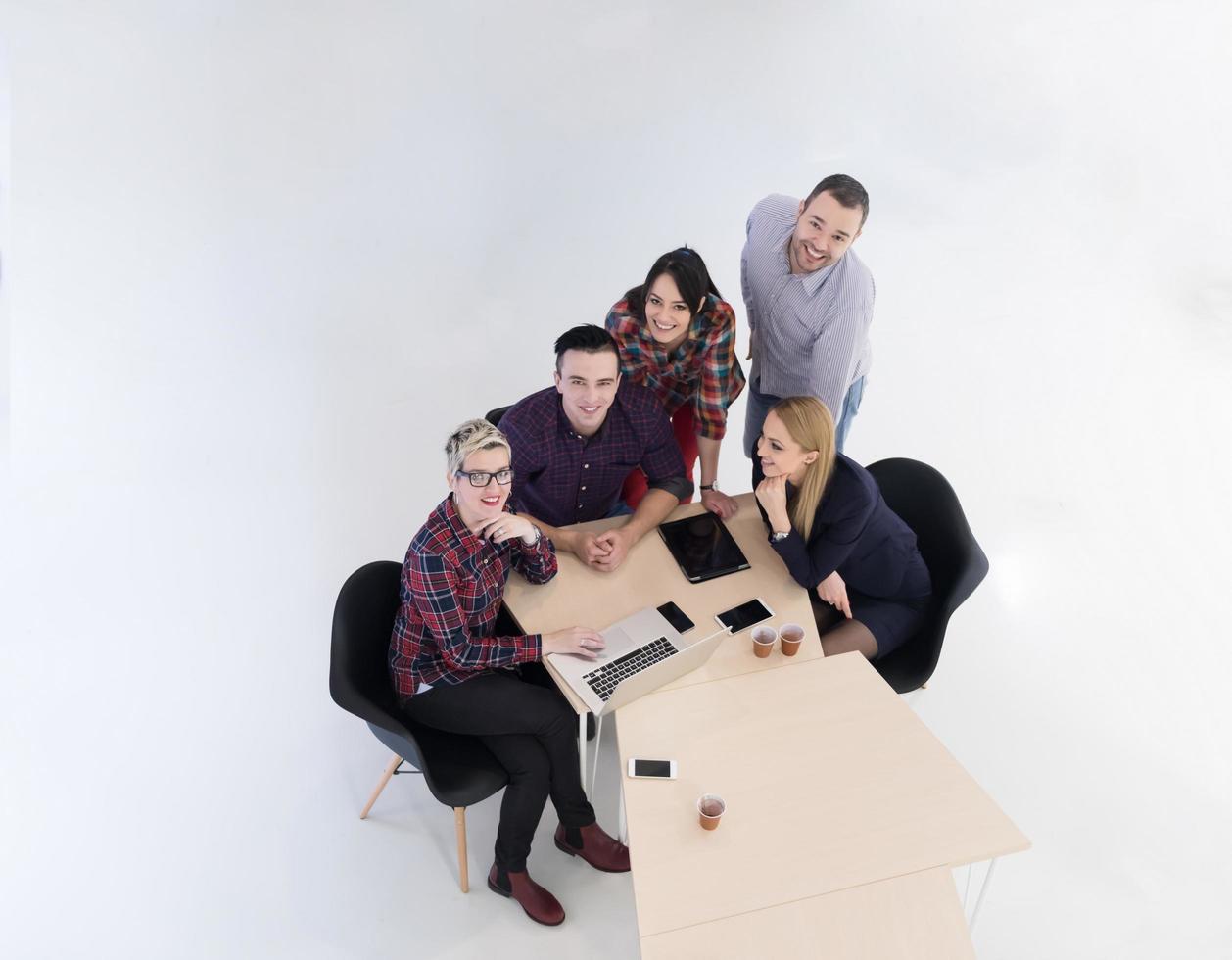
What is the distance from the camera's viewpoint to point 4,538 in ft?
13.2

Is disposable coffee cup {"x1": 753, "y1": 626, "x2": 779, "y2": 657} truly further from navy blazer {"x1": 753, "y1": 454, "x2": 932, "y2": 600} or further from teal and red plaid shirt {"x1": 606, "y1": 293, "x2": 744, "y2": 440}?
teal and red plaid shirt {"x1": 606, "y1": 293, "x2": 744, "y2": 440}

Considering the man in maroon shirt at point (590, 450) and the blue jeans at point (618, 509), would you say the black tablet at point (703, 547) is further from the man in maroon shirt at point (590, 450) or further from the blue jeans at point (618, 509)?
the blue jeans at point (618, 509)

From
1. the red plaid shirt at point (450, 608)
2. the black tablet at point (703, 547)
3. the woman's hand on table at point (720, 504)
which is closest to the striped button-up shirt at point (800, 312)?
the woman's hand on table at point (720, 504)

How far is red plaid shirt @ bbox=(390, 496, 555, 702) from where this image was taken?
264cm

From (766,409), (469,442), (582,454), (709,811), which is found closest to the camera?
(709,811)

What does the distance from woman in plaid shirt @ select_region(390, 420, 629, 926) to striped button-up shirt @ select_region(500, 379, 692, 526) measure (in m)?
0.35

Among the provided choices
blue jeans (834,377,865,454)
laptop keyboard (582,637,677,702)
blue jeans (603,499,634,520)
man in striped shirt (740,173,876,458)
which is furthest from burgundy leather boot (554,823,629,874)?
blue jeans (834,377,865,454)

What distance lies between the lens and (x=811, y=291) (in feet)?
11.0

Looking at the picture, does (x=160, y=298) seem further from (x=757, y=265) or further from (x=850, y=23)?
(x=850, y=23)

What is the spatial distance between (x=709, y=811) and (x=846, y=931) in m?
0.41

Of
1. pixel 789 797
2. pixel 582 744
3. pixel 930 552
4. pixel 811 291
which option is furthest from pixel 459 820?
pixel 811 291

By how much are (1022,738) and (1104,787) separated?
313 mm

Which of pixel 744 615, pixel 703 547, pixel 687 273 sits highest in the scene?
pixel 687 273

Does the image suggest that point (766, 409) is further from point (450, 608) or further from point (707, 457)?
point (450, 608)
